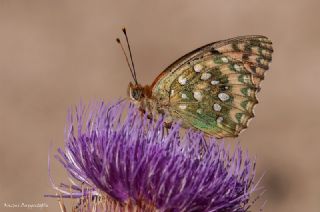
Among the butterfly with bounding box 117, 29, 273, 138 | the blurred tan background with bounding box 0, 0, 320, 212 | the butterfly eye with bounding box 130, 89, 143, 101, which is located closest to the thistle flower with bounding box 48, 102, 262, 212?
the butterfly eye with bounding box 130, 89, 143, 101

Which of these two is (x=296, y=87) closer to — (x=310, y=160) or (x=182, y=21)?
(x=310, y=160)

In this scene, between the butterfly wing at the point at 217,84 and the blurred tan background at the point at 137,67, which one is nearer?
the butterfly wing at the point at 217,84

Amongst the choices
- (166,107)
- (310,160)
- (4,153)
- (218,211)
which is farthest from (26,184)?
(218,211)

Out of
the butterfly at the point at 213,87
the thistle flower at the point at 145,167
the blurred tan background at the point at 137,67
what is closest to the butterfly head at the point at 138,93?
the butterfly at the point at 213,87

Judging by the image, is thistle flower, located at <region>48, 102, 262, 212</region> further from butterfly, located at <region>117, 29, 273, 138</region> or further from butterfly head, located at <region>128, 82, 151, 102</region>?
butterfly, located at <region>117, 29, 273, 138</region>

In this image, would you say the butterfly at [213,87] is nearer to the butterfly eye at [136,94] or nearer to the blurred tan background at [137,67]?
the butterfly eye at [136,94]
